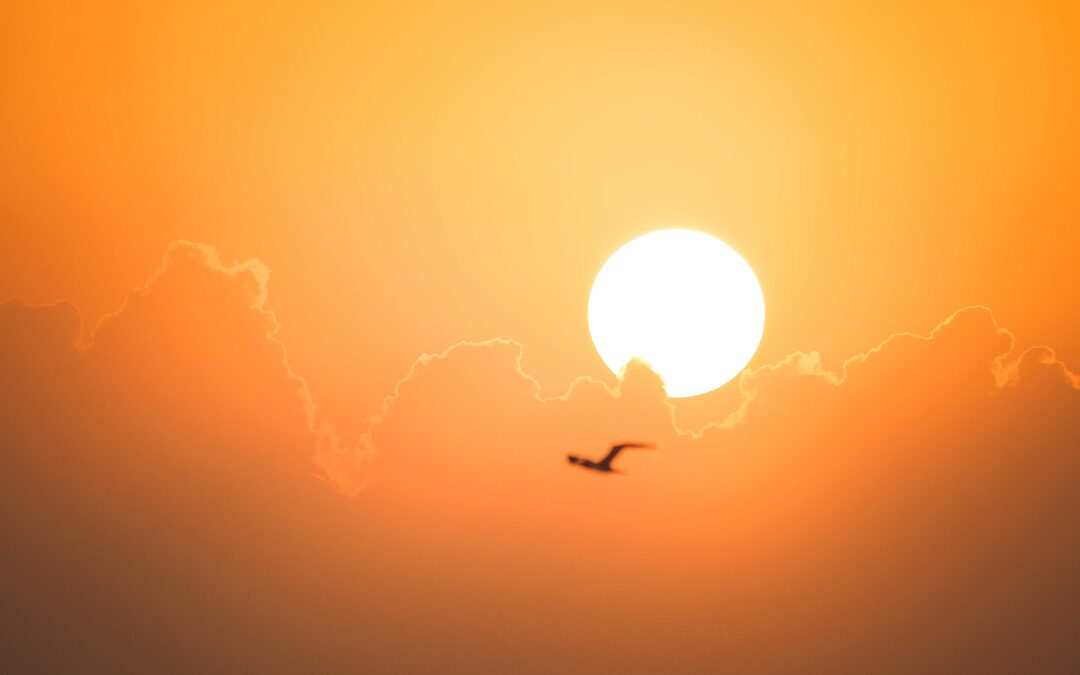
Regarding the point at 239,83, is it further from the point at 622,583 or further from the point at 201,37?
the point at 622,583

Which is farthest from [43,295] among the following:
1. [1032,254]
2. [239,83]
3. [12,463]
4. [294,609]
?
[1032,254]

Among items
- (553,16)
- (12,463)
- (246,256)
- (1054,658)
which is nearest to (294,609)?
(12,463)

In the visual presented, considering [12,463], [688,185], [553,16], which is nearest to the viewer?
[553,16]

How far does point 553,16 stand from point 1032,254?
11.3ft

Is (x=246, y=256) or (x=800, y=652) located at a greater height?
(x=246, y=256)

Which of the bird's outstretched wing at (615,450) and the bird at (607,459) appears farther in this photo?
the bird's outstretched wing at (615,450)

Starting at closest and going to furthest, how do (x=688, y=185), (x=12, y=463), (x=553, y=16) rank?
1. (x=553, y=16)
2. (x=688, y=185)
3. (x=12, y=463)

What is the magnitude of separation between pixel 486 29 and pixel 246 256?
2136mm

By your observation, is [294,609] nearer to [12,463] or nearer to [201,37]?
[12,463]

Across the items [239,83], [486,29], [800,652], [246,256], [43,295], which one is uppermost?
[486,29]

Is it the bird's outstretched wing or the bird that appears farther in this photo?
the bird's outstretched wing

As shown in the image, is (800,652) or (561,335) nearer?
(561,335)

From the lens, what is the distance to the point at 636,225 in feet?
17.3

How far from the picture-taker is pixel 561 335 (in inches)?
217
